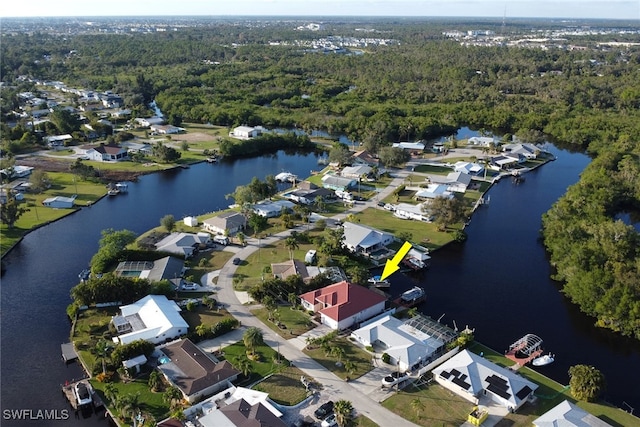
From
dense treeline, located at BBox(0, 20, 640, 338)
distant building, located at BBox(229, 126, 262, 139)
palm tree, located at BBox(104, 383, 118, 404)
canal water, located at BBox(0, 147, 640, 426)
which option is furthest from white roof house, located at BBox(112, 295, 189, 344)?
distant building, located at BBox(229, 126, 262, 139)

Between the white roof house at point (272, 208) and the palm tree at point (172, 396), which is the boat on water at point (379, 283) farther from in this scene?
the palm tree at point (172, 396)

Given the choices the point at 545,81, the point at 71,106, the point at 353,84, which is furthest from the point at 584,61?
the point at 71,106

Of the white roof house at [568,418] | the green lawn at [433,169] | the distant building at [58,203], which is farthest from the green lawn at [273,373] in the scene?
the green lawn at [433,169]

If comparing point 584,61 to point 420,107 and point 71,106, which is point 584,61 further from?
point 71,106

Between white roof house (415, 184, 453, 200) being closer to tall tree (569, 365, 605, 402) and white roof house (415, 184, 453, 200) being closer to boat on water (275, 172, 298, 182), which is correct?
boat on water (275, 172, 298, 182)

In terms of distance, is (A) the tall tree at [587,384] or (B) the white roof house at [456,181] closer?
(A) the tall tree at [587,384]

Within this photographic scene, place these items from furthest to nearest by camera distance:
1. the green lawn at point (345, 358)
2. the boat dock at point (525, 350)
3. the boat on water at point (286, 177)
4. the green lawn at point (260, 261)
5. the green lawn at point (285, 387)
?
the boat on water at point (286, 177) → the green lawn at point (260, 261) → the boat dock at point (525, 350) → the green lawn at point (345, 358) → the green lawn at point (285, 387)
